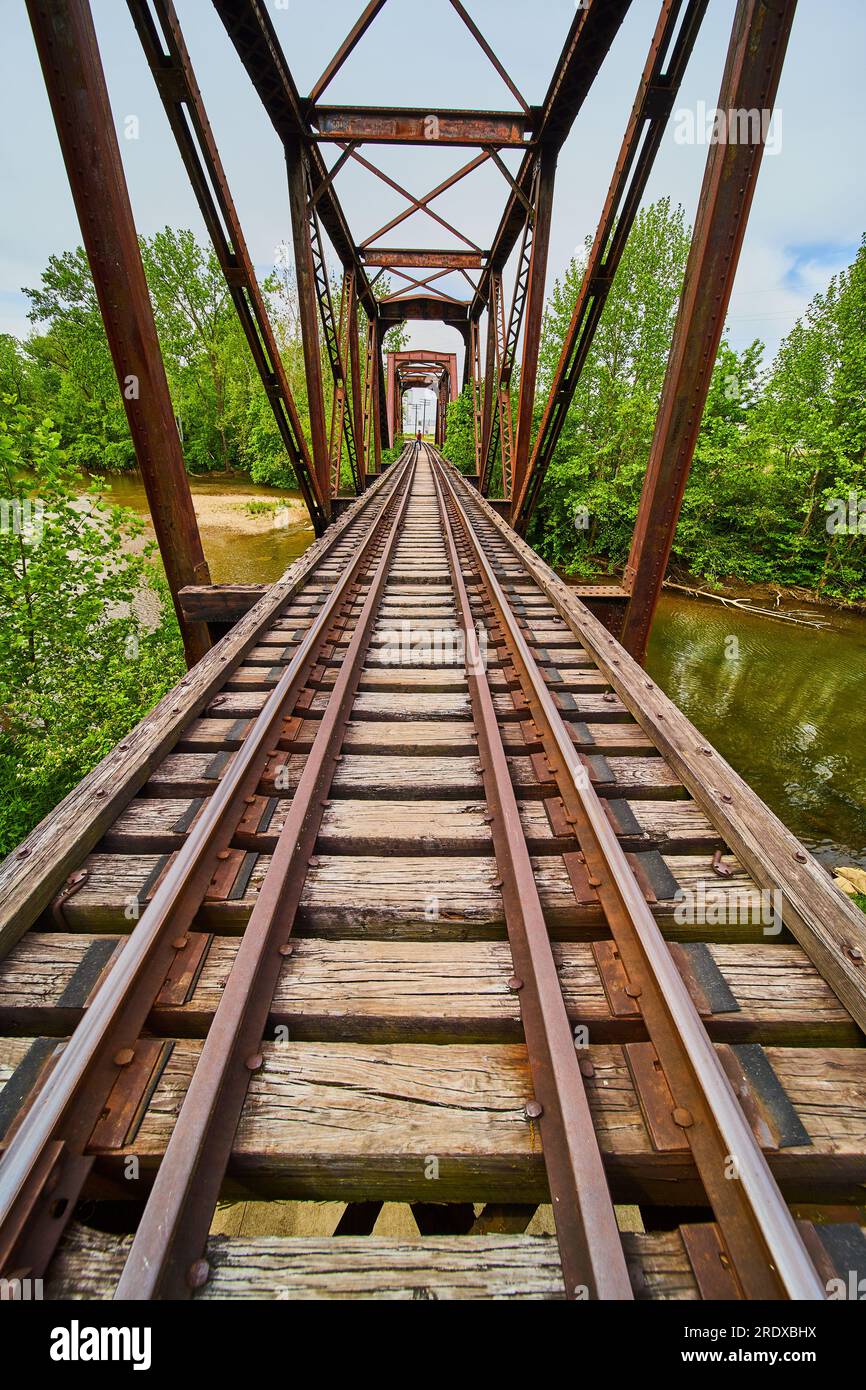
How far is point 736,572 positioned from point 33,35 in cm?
1724

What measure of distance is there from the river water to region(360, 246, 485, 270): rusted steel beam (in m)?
8.50

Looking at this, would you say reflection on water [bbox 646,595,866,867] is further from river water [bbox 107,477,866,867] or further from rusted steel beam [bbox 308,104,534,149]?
rusted steel beam [bbox 308,104,534,149]

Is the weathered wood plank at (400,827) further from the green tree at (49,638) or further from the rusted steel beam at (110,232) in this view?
the green tree at (49,638)

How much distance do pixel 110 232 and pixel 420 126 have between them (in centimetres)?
679

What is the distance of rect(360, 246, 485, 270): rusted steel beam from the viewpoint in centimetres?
1348

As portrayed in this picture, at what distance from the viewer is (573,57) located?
601 centimetres

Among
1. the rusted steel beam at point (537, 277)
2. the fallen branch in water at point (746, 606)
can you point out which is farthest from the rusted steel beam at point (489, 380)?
the fallen branch in water at point (746, 606)

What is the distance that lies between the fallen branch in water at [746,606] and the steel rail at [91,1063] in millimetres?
15472

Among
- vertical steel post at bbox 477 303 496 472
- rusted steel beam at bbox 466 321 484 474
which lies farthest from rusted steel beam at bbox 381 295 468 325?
vertical steel post at bbox 477 303 496 472

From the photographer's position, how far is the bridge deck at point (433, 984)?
3.93 feet

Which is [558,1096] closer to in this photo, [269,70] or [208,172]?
[208,172]

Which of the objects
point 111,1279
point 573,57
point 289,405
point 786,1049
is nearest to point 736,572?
point 573,57

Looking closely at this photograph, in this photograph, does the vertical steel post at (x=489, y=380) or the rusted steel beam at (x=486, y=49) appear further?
the vertical steel post at (x=489, y=380)
